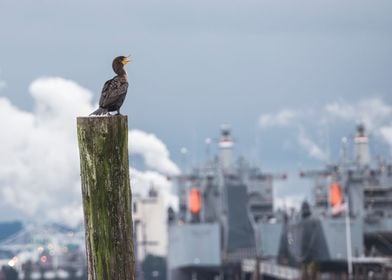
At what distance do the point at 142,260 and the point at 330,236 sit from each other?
2826 cm

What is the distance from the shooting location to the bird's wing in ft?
52.3

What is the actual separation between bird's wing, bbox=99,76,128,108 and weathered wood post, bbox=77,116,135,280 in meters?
1.26

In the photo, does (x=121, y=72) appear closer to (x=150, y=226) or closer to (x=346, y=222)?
(x=346, y=222)

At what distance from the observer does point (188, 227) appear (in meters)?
128

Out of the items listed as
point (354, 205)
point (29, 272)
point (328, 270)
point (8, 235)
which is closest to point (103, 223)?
point (328, 270)

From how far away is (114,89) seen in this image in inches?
635

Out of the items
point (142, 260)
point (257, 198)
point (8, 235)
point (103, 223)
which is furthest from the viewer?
point (8, 235)

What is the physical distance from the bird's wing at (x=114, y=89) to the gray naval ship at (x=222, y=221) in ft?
349

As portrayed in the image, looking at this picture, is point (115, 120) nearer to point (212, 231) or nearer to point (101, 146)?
point (101, 146)

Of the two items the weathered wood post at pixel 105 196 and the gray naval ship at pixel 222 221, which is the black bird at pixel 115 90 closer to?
the weathered wood post at pixel 105 196

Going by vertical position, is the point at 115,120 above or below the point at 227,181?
below

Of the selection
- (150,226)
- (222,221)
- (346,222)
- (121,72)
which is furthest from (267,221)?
(121,72)

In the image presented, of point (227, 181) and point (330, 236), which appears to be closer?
point (330, 236)

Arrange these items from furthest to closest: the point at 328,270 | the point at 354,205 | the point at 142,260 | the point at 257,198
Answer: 1. the point at 142,260
2. the point at 257,198
3. the point at 354,205
4. the point at 328,270
